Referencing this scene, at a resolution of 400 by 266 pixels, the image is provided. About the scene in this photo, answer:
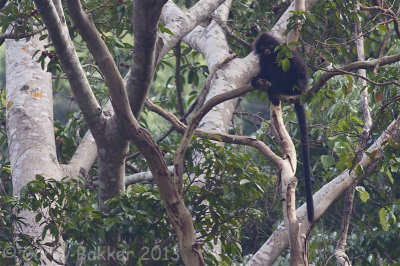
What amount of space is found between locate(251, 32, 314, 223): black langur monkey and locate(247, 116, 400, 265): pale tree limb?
0.23 meters

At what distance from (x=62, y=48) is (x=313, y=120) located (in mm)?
2874

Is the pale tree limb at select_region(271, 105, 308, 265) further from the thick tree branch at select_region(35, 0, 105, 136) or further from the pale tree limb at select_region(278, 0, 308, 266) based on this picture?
the thick tree branch at select_region(35, 0, 105, 136)

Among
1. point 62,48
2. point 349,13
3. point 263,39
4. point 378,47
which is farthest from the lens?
point 378,47

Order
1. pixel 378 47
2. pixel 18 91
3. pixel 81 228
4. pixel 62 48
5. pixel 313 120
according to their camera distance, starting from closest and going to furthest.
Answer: pixel 81 228
pixel 62 48
pixel 18 91
pixel 313 120
pixel 378 47

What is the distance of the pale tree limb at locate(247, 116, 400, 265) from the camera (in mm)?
3142

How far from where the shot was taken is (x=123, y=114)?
109 inches

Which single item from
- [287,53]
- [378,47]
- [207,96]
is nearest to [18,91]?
[207,96]

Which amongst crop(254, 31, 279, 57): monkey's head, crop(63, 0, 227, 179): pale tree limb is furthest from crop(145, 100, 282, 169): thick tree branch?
crop(254, 31, 279, 57): monkey's head

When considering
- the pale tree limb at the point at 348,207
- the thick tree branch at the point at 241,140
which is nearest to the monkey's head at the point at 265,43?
the pale tree limb at the point at 348,207

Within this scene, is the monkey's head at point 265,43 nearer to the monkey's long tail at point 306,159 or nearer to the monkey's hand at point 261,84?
the monkey's long tail at point 306,159

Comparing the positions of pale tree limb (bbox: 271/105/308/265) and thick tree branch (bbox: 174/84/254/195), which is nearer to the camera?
thick tree branch (bbox: 174/84/254/195)

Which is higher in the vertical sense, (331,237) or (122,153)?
(122,153)

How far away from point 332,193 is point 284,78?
1.26 meters

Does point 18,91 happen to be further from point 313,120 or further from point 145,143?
point 313,120
